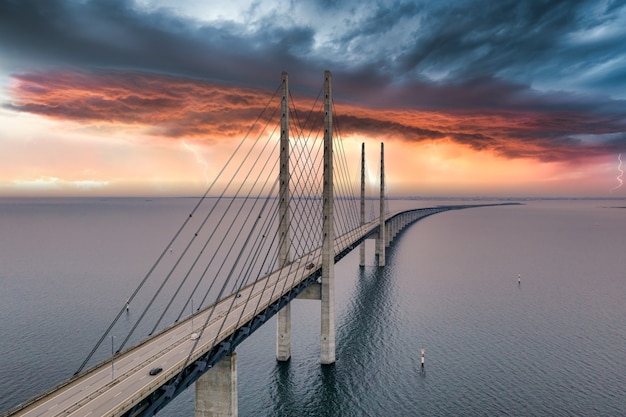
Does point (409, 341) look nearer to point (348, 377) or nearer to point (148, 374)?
point (348, 377)

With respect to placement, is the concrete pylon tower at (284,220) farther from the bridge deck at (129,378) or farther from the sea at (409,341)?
the bridge deck at (129,378)

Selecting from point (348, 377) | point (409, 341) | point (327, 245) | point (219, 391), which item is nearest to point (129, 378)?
point (219, 391)

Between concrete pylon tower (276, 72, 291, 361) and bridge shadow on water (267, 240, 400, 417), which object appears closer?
bridge shadow on water (267, 240, 400, 417)

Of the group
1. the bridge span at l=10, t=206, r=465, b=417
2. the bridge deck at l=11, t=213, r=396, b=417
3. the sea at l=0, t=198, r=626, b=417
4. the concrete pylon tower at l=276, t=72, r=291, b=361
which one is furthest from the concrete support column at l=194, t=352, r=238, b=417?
the concrete pylon tower at l=276, t=72, r=291, b=361

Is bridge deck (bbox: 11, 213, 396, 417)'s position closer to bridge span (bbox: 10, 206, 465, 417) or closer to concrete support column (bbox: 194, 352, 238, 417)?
bridge span (bbox: 10, 206, 465, 417)

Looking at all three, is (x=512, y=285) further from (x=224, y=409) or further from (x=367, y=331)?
(x=224, y=409)

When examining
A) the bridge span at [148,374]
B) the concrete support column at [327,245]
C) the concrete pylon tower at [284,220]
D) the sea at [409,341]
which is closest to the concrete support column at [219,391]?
the bridge span at [148,374]
